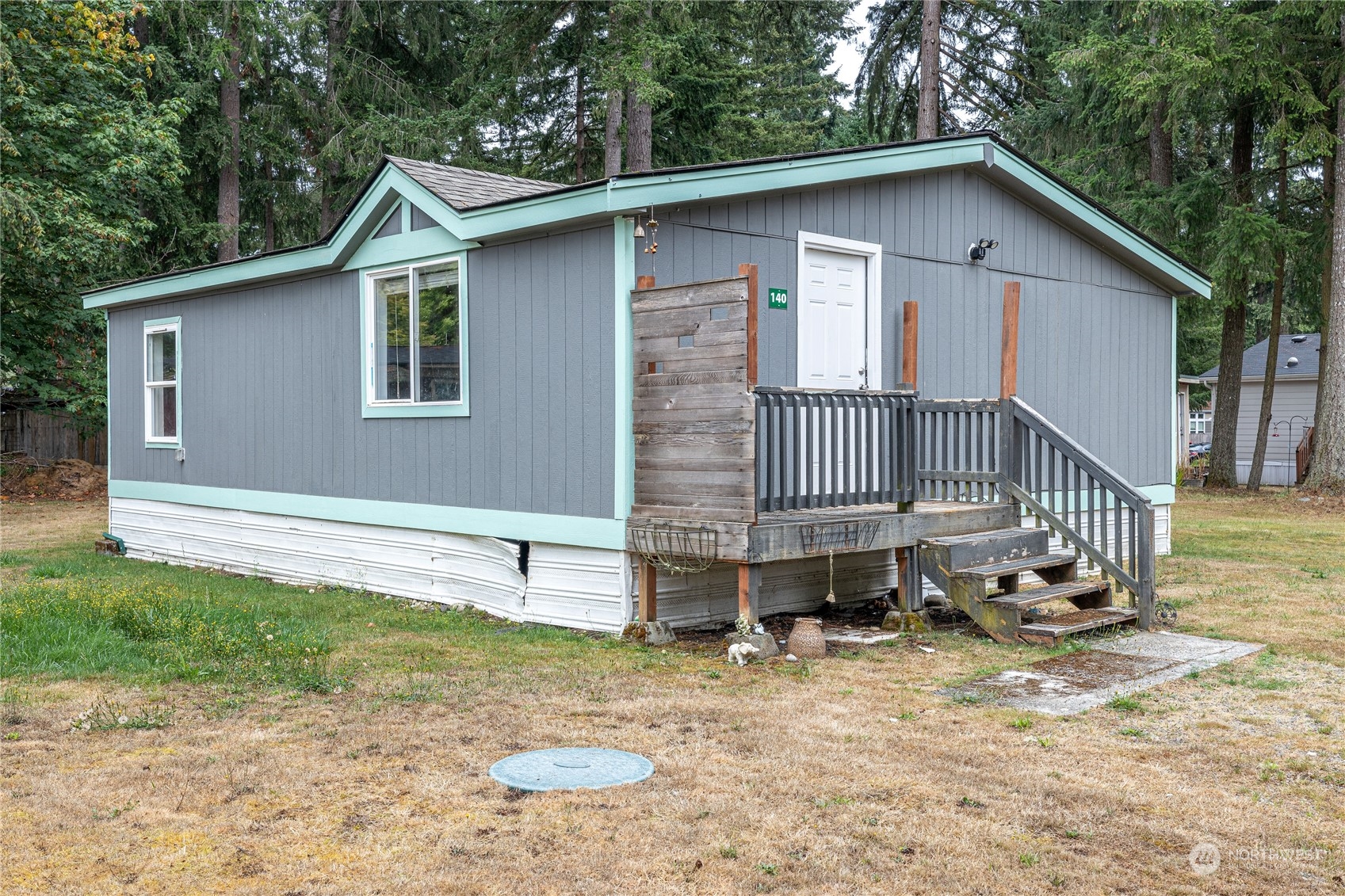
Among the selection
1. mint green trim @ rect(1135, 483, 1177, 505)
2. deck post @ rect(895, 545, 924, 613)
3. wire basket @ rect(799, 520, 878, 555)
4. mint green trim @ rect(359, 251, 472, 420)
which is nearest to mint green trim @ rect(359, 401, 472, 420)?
mint green trim @ rect(359, 251, 472, 420)

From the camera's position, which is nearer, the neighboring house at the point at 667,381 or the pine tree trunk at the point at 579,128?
the neighboring house at the point at 667,381

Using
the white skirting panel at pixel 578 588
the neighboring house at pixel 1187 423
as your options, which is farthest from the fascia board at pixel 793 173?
the neighboring house at pixel 1187 423

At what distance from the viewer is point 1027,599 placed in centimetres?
698

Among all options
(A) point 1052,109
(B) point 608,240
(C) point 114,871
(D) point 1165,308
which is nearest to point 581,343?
(B) point 608,240

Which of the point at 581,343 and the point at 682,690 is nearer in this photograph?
the point at 682,690

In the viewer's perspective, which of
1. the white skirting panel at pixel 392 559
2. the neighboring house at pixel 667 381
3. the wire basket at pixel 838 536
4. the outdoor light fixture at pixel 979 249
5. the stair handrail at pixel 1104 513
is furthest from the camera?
the outdoor light fixture at pixel 979 249

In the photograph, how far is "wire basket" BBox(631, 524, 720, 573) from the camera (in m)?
6.47

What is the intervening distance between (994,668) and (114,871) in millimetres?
4517

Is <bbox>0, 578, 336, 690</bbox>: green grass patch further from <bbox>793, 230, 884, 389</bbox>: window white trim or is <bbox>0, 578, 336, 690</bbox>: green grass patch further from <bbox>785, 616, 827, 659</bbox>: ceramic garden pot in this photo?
<bbox>793, 230, 884, 389</bbox>: window white trim

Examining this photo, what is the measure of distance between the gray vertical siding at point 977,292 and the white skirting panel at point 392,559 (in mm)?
1841

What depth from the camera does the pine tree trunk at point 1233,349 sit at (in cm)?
1938

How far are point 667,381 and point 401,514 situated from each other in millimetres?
3208

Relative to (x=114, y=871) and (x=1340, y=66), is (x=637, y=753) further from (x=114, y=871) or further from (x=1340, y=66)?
(x=1340, y=66)

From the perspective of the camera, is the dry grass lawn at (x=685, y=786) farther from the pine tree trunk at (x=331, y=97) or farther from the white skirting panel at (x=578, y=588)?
the pine tree trunk at (x=331, y=97)
